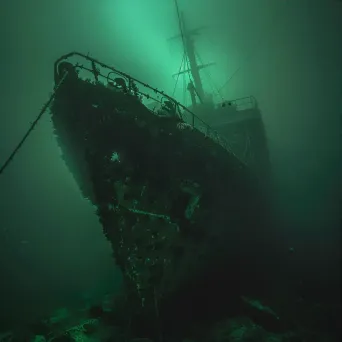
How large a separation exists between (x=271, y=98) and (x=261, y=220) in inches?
804

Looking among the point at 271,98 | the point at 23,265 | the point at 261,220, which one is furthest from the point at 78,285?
the point at 271,98

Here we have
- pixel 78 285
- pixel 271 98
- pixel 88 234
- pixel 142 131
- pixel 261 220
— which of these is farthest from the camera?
pixel 271 98

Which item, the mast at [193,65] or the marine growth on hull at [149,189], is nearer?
the marine growth on hull at [149,189]

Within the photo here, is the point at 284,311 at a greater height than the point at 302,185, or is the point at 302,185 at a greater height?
the point at 302,185

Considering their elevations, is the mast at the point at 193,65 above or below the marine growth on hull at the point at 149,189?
above

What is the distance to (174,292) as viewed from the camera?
7.68 meters

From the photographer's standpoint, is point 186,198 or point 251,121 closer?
point 186,198

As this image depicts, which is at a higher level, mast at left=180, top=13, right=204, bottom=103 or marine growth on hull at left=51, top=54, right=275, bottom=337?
mast at left=180, top=13, right=204, bottom=103

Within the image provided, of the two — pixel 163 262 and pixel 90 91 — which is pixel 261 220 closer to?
pixel 163 262

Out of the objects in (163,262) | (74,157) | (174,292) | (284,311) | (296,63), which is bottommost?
(284,311)

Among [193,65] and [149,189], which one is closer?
[149,189]

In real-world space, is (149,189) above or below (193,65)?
below

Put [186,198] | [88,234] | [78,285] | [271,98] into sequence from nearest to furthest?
[186,198], [78,285], [88,234], [271,98]

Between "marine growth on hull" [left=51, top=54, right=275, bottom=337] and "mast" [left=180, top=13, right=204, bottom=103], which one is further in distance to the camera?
"mast" [left=180, top=13, right=204, bottom=103]
